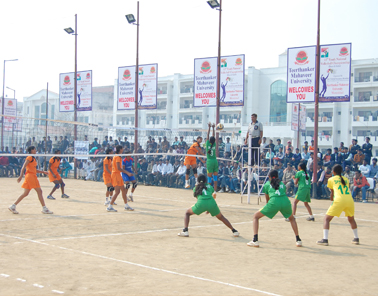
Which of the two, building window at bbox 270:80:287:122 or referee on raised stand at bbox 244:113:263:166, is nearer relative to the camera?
referee on raised stand at bbox 244:113:263:166

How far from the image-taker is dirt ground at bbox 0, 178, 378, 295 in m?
5.99

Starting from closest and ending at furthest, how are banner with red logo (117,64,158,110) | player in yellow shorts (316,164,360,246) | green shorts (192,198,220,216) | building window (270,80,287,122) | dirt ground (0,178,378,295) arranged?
dirt ground (0,178,378,295) < player in yellow shorts (316,164,360,246) < green shorts (192,198,220,216) < banner with red logo (117,64,158,110) < building window (270,80,287,122)

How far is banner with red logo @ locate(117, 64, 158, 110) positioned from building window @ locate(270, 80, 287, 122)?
36.6 m

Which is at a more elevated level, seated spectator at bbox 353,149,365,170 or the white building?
the white building

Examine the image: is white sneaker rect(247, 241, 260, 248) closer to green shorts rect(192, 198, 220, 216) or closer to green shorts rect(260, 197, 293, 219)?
green shorts rect(260, 197, 293, 219)

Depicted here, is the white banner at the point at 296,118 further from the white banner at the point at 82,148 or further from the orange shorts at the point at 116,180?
the orange shorts at the point at 116,180

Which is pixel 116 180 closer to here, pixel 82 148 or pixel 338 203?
pixel 338 203

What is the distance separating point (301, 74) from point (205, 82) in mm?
5715

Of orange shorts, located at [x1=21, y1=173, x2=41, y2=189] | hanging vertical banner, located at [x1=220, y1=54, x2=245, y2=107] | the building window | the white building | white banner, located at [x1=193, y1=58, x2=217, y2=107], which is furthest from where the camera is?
the building window

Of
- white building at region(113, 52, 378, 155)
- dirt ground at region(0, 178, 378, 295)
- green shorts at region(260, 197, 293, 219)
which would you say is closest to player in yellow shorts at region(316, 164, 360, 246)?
dirt ground at region(0, 178, 378, 295)

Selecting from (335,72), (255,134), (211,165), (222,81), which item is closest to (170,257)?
(211,165)

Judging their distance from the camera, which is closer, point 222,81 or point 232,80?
point 232,80

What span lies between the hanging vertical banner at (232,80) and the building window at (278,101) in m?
38.7

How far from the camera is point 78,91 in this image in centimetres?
3127
